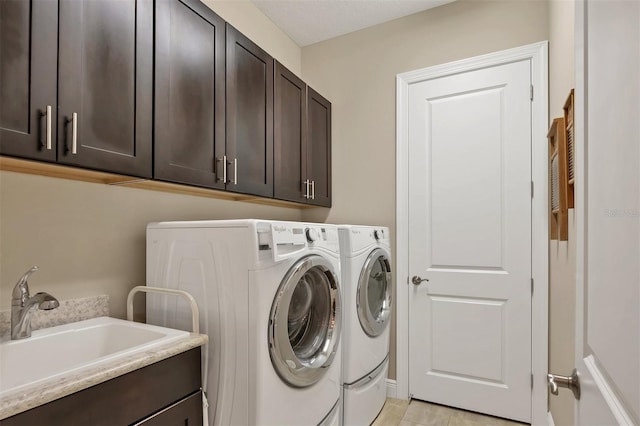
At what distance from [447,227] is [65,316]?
7.28 ft

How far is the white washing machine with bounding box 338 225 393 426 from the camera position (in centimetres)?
204

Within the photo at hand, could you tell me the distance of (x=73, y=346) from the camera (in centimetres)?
135

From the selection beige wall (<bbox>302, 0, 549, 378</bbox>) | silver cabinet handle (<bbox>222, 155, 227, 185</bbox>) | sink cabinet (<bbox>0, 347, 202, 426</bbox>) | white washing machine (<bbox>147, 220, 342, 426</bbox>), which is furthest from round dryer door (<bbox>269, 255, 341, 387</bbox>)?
beige wall (<bbox>302, 0, 549, 378</bbox>)

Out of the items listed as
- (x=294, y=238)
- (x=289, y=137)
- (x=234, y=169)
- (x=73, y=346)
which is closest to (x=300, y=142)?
(x=289, y=137)

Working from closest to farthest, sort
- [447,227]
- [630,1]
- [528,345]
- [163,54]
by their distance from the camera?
1. [630,1]
2. [163,54]
3. [528,345]
4. [447,227]

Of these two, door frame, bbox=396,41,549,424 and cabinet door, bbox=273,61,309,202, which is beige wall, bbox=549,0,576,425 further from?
cabinet door, bbox=273,61,309,202

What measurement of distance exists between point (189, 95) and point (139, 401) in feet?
4.00

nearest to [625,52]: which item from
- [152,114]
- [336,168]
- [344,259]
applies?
[152,114]

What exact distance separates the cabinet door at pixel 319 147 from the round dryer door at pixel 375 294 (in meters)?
0.66

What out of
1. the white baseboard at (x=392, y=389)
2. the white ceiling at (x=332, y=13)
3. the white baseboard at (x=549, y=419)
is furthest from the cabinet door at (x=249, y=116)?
the white baseboard at (x=549, y=419)

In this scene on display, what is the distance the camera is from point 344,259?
207 cm

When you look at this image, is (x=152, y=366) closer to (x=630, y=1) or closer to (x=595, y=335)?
(x=595, y=335)

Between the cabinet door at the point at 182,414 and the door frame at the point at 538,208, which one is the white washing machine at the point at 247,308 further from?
the door frame at the point at 538,208

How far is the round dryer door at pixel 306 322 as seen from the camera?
1.47m
